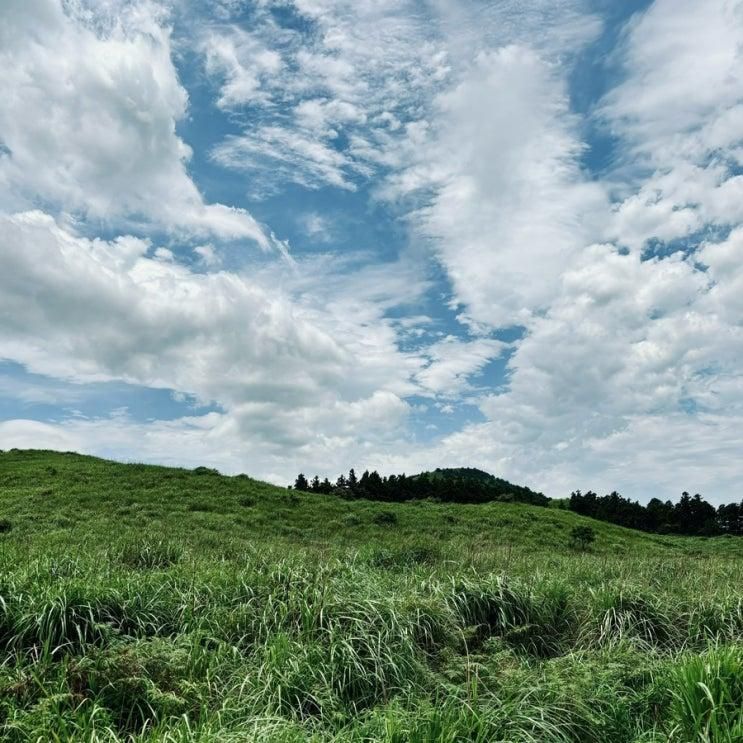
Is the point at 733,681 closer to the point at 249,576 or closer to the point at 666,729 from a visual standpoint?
the point at 666,729

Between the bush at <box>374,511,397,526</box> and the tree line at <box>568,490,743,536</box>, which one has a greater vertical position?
the tree line at <box>568,490,743,536</box>

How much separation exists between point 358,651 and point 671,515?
58379 millimetres

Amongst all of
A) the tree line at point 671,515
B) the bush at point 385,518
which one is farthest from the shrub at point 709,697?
the tree line at point 671,515

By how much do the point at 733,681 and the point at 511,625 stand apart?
11.4 ft

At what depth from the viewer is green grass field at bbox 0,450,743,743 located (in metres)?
5.48

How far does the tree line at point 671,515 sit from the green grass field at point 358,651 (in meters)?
47.5

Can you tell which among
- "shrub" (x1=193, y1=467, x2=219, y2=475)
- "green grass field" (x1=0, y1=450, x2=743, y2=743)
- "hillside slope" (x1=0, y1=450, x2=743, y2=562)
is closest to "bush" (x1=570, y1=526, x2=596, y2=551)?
"hillside slope" (x1=0, y1=450, x2=743, y2=562)

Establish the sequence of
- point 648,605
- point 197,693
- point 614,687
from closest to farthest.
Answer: point 197,693, point 614,687, point 648,605

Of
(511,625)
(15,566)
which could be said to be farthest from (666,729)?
(15,566)

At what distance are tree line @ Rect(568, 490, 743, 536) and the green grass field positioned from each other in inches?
1869

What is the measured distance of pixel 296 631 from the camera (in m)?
7.63

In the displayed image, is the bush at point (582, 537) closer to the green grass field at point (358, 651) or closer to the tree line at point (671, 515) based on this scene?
the green grass field at point (358, 651)

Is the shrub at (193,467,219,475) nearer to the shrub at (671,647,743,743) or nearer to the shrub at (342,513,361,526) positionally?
the shrub at (342,513,361,526)

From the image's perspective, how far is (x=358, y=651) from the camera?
7.07 metres
